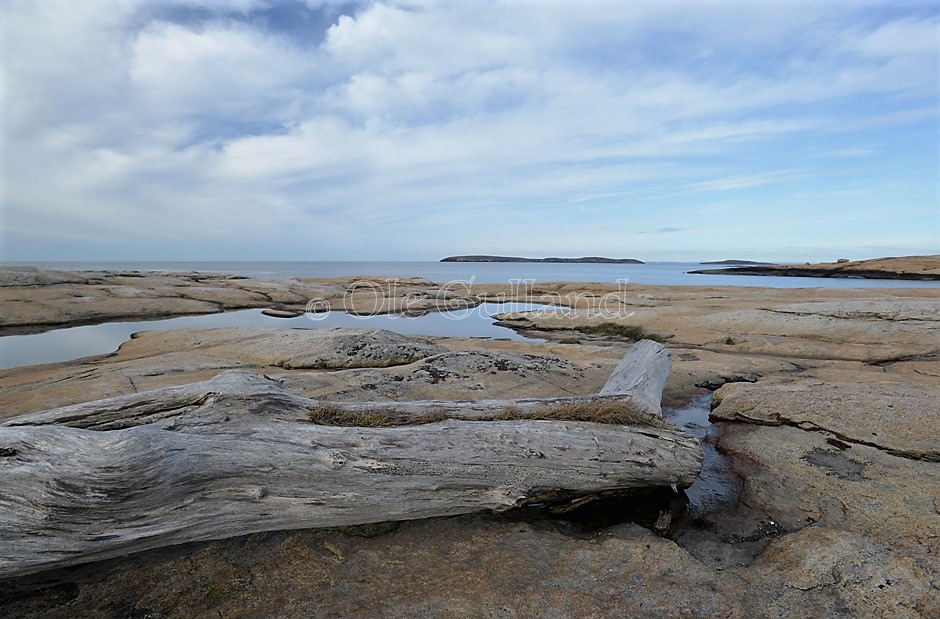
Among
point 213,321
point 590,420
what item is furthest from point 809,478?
point 213,321

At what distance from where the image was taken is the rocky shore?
3355 mm

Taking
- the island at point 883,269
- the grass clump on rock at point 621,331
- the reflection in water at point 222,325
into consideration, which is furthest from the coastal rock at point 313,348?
the island at point 883,269

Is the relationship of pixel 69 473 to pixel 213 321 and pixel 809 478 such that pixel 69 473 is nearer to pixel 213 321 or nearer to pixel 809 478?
pixel 809 478

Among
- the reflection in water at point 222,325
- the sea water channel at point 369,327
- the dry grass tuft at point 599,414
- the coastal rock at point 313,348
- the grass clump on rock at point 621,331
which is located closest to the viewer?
the dry grass tuft at point 599,414

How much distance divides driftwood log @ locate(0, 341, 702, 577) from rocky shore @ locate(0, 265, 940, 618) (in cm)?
26

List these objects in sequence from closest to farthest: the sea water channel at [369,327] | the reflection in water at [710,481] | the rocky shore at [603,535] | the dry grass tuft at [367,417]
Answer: the rocky shore at [603,535]
the dry grass tuft at [367,417]
the reflection in water at [710,481]
the sea water channel at [369,327]

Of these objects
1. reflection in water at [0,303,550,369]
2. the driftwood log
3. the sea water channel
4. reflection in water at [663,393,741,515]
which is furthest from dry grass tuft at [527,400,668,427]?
reflection in water at [0,303,550,369]

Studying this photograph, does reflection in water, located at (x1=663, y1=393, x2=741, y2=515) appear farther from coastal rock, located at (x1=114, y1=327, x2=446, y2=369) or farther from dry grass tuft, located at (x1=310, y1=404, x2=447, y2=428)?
coastal rock, located at (x1=114, y1=327, x2=446, y2=369)

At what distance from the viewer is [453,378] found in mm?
8664

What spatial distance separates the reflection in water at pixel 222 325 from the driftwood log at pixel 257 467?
10.9 metres

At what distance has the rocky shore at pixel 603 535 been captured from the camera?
3.36 metres

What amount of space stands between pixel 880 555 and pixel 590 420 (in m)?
2.55

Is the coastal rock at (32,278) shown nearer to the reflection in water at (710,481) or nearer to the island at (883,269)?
the reflection in water at (710,481)

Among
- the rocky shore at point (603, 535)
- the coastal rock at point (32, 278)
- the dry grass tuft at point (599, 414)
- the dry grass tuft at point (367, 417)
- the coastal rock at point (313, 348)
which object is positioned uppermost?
the coastal rock at point (32, 278)
